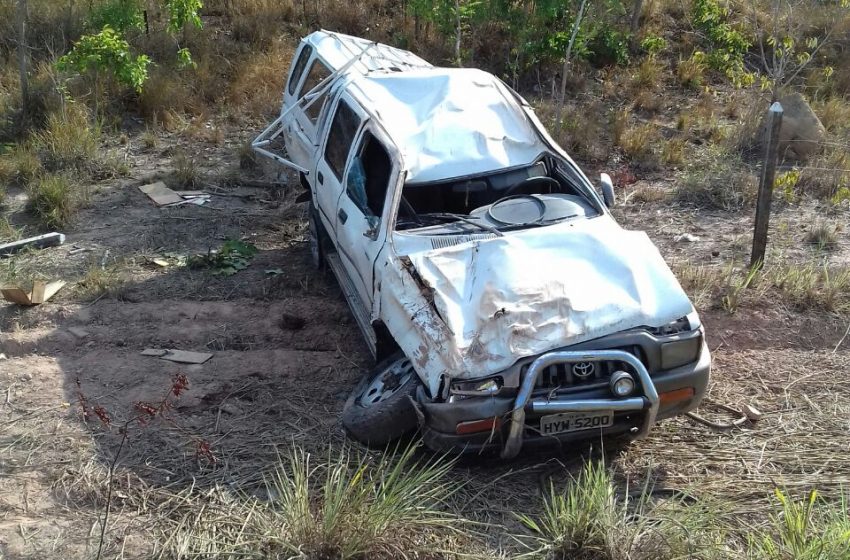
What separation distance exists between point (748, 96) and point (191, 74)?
760 centimetres

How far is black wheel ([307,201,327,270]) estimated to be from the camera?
7.20 meters

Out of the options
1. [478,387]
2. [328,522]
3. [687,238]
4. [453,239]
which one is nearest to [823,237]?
[687,238]

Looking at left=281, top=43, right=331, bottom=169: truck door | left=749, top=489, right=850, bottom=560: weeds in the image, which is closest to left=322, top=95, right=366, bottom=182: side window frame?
left=281, top=43, right=331, bottom=169: truck door

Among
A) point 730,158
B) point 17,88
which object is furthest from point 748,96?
point 17,88

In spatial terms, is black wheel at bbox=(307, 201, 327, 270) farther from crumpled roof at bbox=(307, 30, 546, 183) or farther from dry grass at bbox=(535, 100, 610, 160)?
dry grass at bbox=(535, 100, 610, 160)

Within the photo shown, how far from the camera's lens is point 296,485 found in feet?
13.9

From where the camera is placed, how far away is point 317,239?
7316 millimetres

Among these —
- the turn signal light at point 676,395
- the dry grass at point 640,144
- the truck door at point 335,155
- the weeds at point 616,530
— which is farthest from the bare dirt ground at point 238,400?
the dry grass at point 640,144

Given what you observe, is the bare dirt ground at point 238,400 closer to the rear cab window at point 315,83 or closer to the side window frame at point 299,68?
the rear cab window at point 315,83

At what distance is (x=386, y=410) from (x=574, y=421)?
104cm

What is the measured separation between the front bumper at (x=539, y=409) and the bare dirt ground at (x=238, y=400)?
386 mm

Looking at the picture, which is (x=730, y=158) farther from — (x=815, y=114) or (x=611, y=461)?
(x=611, y=461)

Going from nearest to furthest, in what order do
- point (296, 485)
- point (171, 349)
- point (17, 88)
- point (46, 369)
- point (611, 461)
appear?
point (296, 485) → point (611, 461) → point (46, 369) → point (171, 349) → point (17, 88)

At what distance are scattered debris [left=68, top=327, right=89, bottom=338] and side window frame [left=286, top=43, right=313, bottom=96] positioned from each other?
2.91 m
